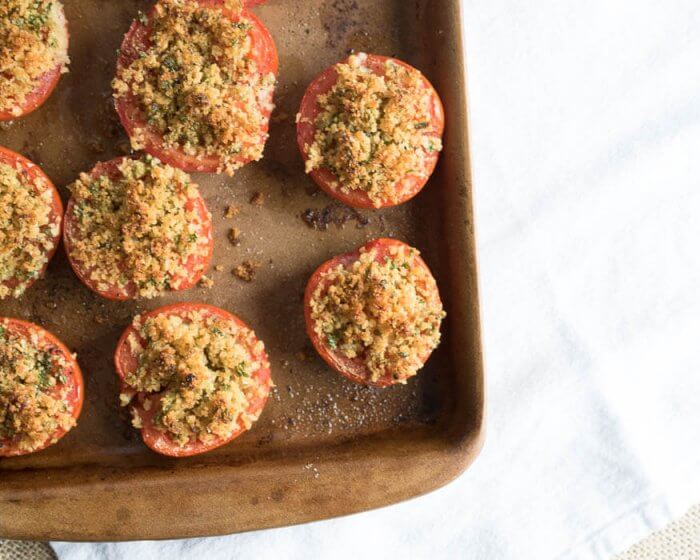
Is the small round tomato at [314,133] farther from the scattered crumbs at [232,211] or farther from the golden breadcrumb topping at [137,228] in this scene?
the golden breadcrumb topping at [137,228]

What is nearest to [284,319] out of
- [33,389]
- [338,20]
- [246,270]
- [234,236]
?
[246,270]

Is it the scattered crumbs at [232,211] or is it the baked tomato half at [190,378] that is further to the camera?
the scattered crumbs at [232,211]

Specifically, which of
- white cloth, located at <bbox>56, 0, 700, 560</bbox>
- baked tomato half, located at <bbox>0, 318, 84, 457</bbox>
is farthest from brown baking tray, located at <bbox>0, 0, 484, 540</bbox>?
white cloth, located at <bbox>56, 0, 700, 560</bbox>

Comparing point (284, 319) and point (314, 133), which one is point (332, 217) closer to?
point (314, 133)

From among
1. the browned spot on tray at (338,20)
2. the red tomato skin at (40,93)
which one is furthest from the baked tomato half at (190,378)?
the browned spot on tray at (338,20)

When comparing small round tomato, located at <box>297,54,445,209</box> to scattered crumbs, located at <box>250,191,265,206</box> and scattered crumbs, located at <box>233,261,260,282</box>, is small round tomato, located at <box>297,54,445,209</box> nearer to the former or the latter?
scattered crumbs, located at <box>250,191,265,206</box>
